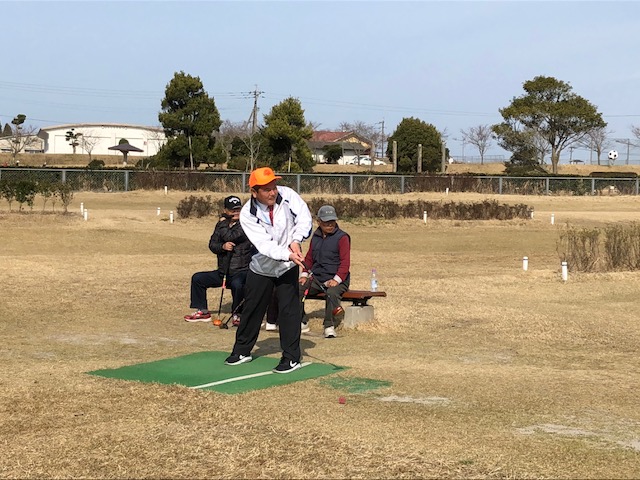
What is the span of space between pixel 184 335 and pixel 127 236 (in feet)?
46.8

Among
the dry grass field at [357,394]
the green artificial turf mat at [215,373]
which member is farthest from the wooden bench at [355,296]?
the green artificial turf mat at [215,373]

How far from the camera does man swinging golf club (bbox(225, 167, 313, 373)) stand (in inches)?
297

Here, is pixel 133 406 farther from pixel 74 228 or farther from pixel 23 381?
pixel 74 228

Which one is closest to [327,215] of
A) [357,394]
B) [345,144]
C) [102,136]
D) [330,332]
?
[330,332]

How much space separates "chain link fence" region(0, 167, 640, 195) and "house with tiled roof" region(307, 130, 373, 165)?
51833 mm

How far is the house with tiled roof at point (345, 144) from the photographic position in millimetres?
102931

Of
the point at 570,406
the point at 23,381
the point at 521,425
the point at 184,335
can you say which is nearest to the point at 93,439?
the point at 23,381

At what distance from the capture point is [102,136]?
11450 centimetres

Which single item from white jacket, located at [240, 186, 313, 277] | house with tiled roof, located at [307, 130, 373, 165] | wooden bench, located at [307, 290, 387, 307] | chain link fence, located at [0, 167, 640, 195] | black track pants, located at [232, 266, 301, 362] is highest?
house with tiled roof, located at [307, 130, 373, 165]

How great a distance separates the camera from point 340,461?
5.00 meters

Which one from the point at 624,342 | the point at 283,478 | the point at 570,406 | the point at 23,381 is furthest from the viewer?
the point at 624,342

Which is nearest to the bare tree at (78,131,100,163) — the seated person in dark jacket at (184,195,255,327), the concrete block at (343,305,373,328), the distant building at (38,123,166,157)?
the distant building at (38,123,166,157)

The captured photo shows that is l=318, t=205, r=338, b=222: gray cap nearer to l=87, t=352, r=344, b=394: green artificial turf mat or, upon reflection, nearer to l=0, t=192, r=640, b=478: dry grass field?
l=0, t=192, r=640, b=478: dry grass field

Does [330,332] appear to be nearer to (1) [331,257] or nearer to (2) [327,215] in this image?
(1) [331,257]
